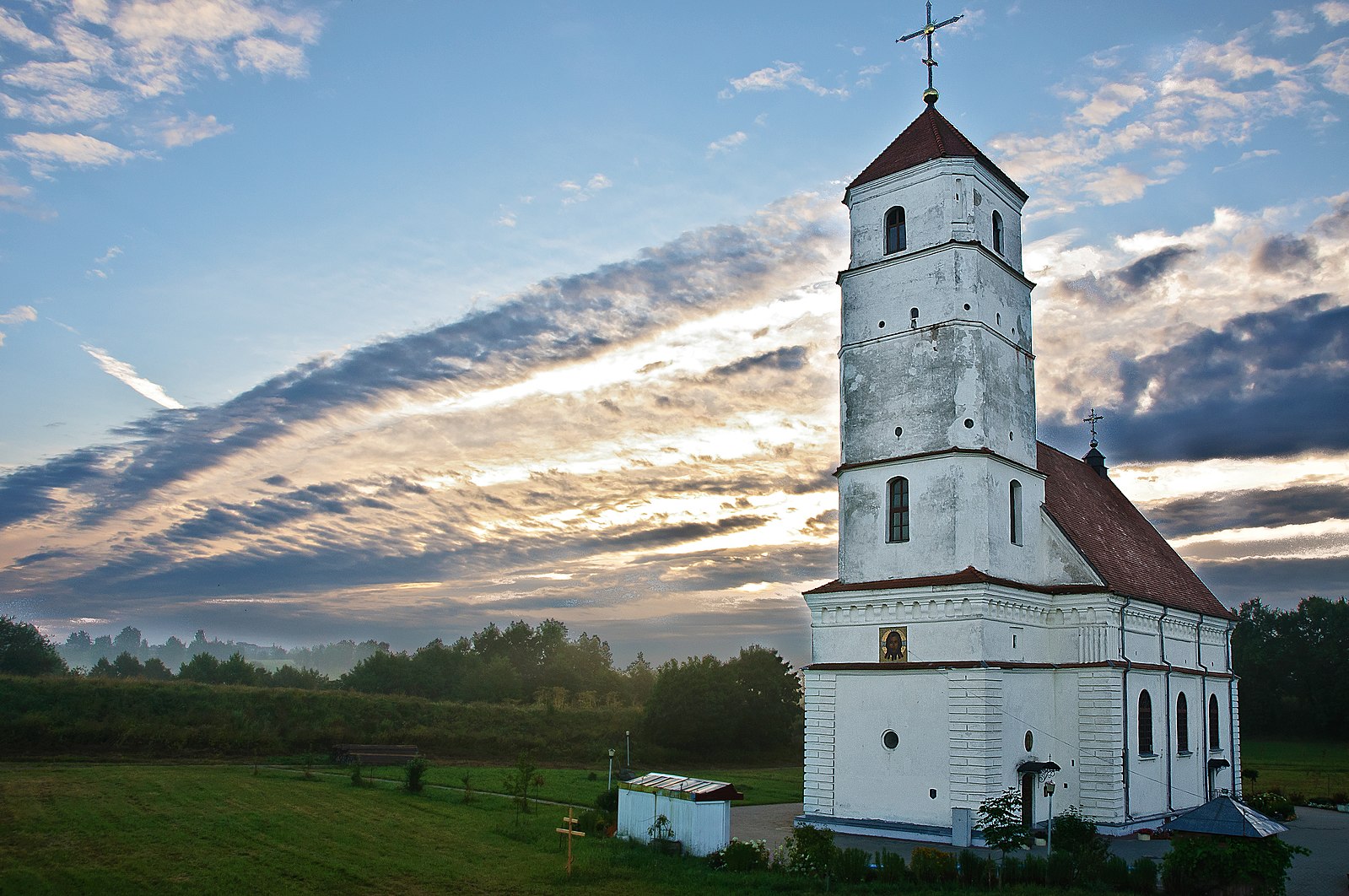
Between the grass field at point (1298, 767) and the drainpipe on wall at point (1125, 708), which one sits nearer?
the drainpipe on wall at point (1125, 708)

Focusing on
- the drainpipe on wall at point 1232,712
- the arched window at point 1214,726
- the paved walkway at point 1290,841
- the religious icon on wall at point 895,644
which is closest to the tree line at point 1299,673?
the drainpipe on wall at point 1232,712

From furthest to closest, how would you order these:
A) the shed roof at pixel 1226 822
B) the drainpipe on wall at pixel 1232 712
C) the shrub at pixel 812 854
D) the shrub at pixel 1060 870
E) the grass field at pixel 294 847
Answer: the drainpipe on wall at pixel 1232 712 < the shed roof at pixel 1226 822 < the shrub at pixel 812 854 < the shrub at pixel 1060 870 < the grass field at pixel 294 847

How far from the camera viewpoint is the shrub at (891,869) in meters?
19.8

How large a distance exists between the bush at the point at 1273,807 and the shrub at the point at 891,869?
19922 millimetres

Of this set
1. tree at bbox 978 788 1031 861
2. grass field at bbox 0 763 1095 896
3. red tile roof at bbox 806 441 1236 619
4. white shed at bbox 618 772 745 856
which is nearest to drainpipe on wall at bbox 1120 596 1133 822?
red tile roof at bbox 806 441 1236 619

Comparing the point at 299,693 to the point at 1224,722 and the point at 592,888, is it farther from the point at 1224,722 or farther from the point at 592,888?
the point at 1224,722

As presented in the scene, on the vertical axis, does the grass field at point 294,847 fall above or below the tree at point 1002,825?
below

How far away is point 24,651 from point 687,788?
61645 millimetres

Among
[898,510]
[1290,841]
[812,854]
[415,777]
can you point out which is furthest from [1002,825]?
[415,777]

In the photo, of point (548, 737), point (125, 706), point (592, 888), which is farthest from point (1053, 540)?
point (125, 706)

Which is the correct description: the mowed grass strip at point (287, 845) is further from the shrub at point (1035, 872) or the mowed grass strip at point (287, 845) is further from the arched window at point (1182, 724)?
the arched window at point (1182, 724)

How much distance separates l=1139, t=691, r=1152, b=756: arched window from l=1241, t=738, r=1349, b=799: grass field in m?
15.5

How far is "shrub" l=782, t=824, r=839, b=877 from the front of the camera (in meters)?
19.9

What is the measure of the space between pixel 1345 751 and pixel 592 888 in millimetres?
69062
